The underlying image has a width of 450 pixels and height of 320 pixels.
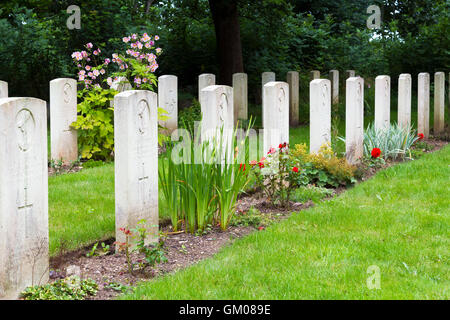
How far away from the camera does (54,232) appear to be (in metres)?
5.53

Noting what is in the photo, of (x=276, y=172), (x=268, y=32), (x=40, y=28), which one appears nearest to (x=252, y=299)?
(x=276, y=172)

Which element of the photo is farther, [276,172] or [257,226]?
[276,172]

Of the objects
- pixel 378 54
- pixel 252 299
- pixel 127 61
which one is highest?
pixel 378 54

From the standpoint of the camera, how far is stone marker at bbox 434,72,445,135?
12.4m

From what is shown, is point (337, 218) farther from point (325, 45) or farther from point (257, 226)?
point (325, 45)

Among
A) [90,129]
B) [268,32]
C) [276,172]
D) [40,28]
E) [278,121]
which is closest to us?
[276,172]

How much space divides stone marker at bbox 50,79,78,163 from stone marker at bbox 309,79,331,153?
3407 mm

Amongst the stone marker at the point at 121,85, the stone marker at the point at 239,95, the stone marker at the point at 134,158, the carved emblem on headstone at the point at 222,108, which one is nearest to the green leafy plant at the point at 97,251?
the stone marker at the point at 134,158

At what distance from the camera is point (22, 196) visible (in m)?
3.95

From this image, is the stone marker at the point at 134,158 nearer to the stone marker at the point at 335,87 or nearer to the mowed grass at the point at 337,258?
the mowed grass at the point at 337,258

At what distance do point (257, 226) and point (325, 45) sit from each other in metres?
13.4

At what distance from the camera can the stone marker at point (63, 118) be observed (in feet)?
29.5

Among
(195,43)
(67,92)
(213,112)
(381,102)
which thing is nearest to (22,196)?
(213,112)

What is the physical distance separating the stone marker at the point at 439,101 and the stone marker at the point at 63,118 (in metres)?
7.02
